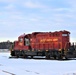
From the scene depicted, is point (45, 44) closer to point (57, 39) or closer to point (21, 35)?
point (57, 39)

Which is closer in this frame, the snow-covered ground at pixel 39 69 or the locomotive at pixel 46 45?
the snow-covered ground at pixel 39 69

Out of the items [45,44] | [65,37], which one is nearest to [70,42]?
[65,37]

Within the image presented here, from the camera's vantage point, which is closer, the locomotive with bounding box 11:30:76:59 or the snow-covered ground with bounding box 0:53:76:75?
the snow-covered ground with bounding box 0:53:76:75

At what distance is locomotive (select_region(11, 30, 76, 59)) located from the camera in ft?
109

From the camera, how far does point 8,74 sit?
1568 cm

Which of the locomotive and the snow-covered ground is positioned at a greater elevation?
the locomotive

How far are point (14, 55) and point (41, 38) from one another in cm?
528

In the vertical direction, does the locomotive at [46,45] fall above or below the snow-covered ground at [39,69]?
above

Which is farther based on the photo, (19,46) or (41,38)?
(19,46)

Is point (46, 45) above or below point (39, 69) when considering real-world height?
above

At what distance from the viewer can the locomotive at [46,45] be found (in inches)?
1303

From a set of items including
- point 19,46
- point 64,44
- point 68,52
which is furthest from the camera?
point 19,46

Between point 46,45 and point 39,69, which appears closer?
point 39,69

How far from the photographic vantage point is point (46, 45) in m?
35.6
